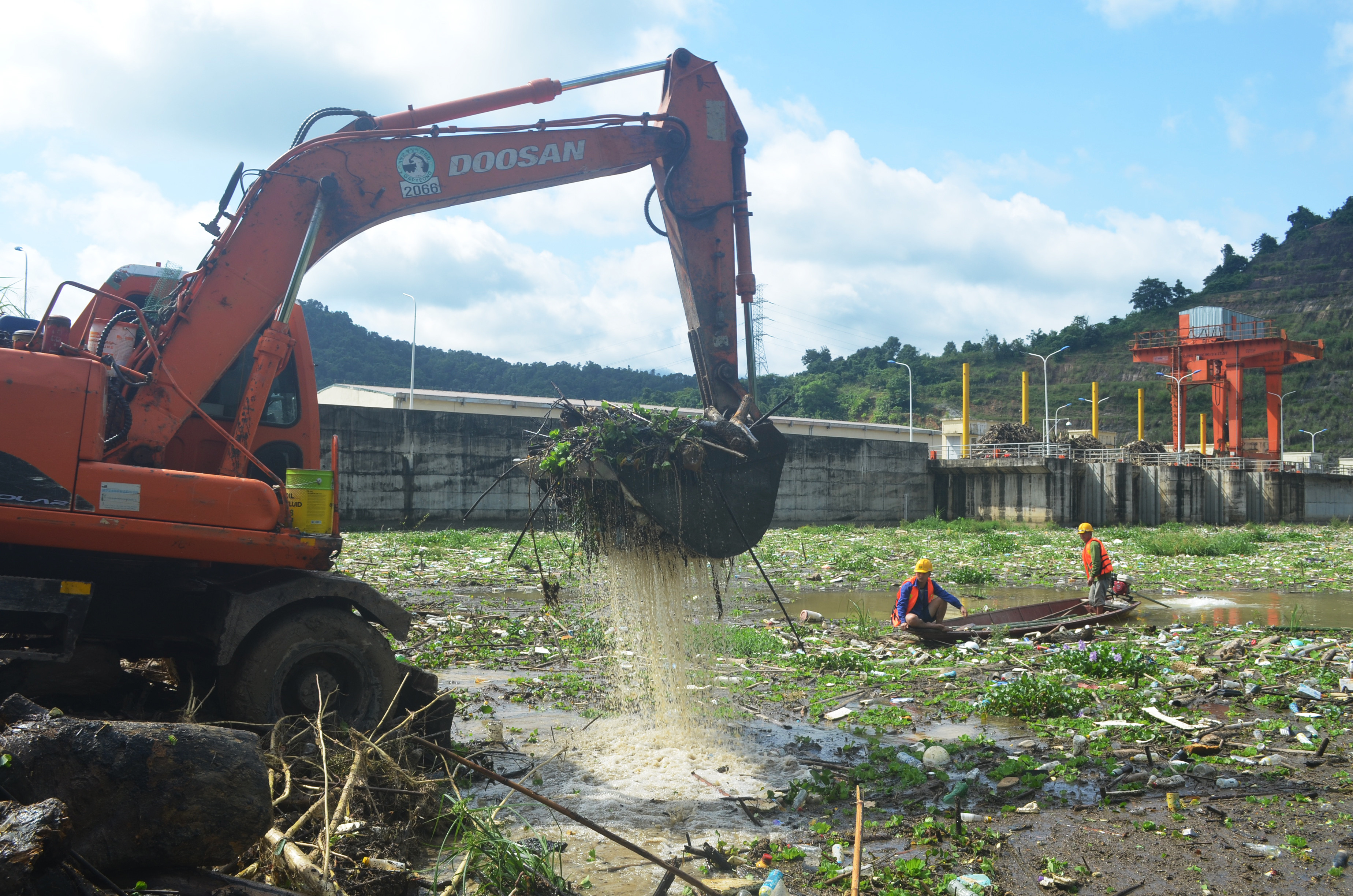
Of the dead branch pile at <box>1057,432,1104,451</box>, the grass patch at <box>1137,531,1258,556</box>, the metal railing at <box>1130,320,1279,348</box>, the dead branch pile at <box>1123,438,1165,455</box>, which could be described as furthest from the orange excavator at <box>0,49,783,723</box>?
the metal railing at <box>1130,320,1279,348</box>

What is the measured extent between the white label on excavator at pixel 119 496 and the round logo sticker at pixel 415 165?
2.55m

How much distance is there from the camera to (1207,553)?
62.0 feet

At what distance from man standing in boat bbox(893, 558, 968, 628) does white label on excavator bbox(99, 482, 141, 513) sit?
719 cm

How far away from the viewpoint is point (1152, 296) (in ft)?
292

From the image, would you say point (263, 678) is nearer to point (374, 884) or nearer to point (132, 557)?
point (132, 557)

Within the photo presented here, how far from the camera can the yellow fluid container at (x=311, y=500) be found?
4.89 metres

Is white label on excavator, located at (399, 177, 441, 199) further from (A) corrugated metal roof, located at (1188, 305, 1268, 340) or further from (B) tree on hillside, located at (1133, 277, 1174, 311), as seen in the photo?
(B) tree on hillside, located at (1133, 277, 1174, 311)

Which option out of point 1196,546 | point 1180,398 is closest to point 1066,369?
point 1180,398

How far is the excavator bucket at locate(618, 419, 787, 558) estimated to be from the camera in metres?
5.46

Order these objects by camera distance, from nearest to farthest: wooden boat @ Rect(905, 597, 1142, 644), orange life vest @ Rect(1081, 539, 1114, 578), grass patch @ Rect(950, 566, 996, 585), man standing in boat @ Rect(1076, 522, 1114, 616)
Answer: wooden boat @ Rect(905, 597, 1142, 644), man standing in boat @ Rect(1076, 522, 1114, 616), orange life vest @ Rect(1081, 539, 1114, 578), grass patch @ Rect(950, 566, 996, 585)

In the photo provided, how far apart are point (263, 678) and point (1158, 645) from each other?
823cm

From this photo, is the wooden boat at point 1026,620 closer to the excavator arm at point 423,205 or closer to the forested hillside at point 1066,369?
the excavator arm at point 423,205

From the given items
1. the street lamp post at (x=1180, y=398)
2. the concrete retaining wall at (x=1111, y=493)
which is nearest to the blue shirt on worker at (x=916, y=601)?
the concrete retaining wall at (x=1111, y=493)

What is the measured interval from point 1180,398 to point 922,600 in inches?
1441
